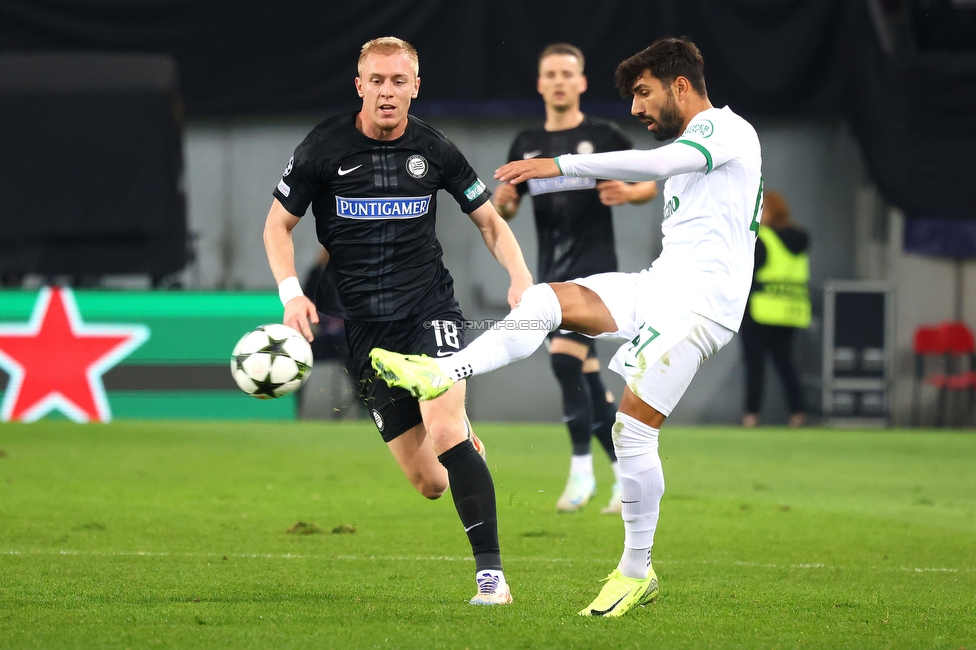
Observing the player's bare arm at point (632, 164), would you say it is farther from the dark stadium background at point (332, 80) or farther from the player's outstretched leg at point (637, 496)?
the dark stadium background at point (332, 80)

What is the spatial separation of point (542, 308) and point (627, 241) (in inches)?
413

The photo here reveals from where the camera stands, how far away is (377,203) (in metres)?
4.84

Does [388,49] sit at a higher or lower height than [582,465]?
higher

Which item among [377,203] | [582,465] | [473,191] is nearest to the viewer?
[377,203]

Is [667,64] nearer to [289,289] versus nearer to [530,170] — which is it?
[530,170]

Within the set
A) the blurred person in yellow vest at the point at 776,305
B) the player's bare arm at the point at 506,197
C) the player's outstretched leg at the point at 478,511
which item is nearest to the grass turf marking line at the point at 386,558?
the player's outstretched leg at the point at 478,511

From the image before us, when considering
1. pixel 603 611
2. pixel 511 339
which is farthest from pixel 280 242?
pixel 603 611

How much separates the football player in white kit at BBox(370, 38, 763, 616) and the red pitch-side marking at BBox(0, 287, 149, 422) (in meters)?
8.39

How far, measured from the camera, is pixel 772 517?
726cm

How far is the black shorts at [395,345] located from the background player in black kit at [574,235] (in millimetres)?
2465

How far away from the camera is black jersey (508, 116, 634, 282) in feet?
24.3

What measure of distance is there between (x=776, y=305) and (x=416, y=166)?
895 centimetres

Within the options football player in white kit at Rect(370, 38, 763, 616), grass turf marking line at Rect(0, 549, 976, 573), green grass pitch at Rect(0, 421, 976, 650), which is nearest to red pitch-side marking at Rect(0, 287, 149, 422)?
green grass pitch at Rect(0, 421, 976, 650)

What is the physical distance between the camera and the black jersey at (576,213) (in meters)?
7.42
